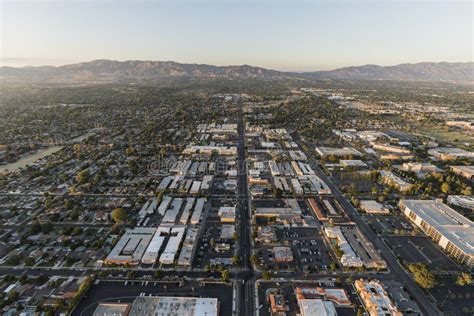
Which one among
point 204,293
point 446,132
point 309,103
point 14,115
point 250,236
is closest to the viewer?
point 204,293

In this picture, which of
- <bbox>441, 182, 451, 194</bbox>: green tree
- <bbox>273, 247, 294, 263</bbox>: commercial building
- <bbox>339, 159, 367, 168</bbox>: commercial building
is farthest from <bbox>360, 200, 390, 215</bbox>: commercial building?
<bbox>273, 247, 294, 263</bbox>: commercial building

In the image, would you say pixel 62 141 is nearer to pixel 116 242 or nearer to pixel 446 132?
pixel 116 242

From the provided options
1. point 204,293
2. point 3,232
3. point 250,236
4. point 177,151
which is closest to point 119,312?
point 204,293

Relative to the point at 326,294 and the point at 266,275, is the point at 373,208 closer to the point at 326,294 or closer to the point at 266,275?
the point at 326,294

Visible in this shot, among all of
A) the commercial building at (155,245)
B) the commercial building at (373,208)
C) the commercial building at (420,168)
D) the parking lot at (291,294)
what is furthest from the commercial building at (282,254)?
the commercial building at (420,168)

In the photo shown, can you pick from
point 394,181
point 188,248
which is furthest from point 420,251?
point 188,248

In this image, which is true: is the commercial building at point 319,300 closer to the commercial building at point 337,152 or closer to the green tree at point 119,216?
the green tree at point 119,216

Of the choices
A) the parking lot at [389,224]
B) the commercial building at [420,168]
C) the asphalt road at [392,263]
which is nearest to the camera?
the asphalt road at [392,263]
